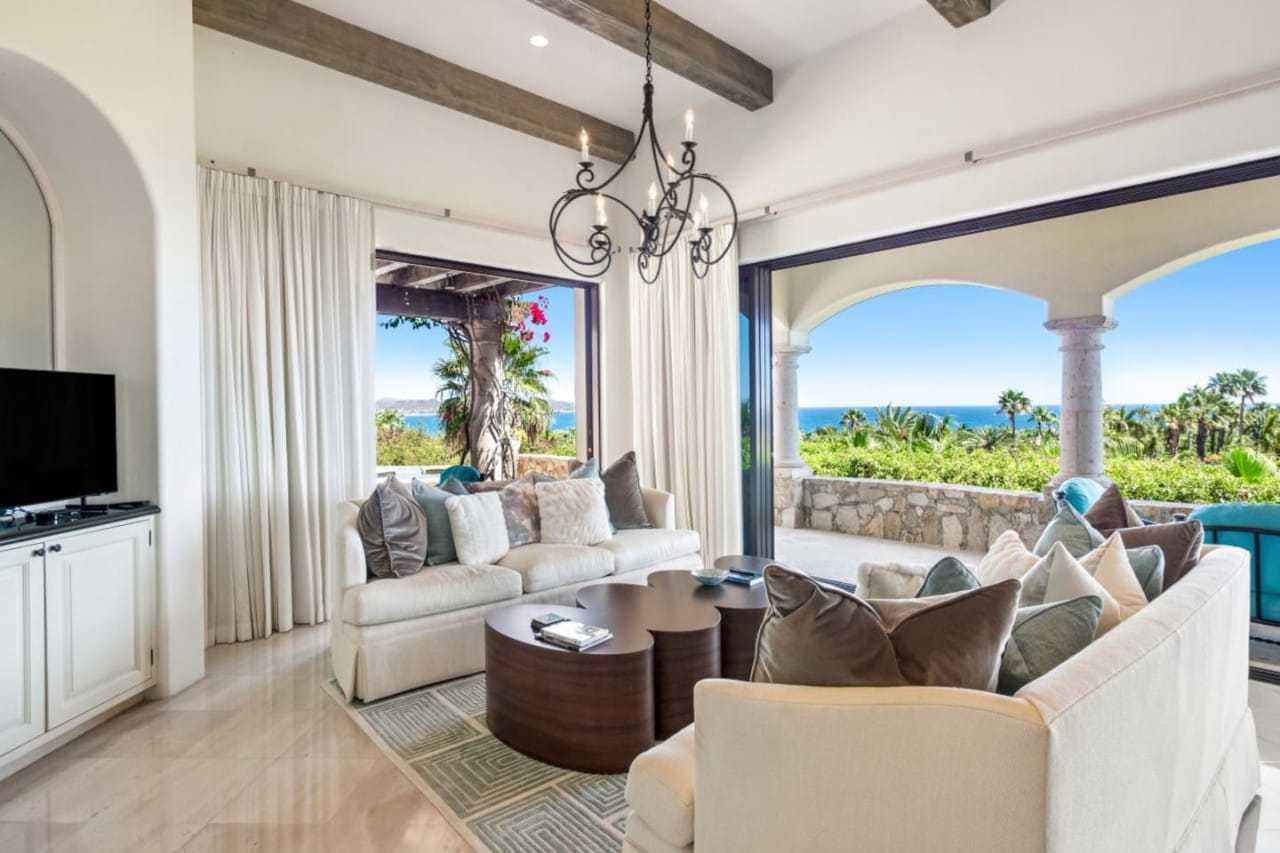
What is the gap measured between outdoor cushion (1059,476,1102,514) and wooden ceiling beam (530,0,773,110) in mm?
3019

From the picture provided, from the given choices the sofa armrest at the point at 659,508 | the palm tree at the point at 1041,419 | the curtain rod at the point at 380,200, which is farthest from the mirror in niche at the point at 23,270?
the palm tree at the point at 1041,419

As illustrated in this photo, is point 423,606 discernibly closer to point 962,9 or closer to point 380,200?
point 380,200

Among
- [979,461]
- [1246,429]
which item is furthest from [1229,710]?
[1246,429]

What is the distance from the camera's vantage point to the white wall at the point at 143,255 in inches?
108

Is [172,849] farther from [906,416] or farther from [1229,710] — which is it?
[906,416]

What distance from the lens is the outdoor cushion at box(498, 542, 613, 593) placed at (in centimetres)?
344

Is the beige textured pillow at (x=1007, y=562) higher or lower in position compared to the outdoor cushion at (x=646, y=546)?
higher

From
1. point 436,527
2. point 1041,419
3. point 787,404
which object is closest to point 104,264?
point 436,527

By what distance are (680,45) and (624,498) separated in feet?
8.95

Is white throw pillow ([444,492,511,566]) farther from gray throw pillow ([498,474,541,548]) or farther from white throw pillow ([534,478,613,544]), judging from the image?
white throw pillow ([534,478,613,544])

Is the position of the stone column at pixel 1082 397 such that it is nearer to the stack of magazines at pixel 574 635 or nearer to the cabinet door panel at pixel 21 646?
the stack of magazines at pixel 574 635

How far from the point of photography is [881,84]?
3893 mm

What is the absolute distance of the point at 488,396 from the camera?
6.79m

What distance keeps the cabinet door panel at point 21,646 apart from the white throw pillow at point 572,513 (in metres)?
2.20
